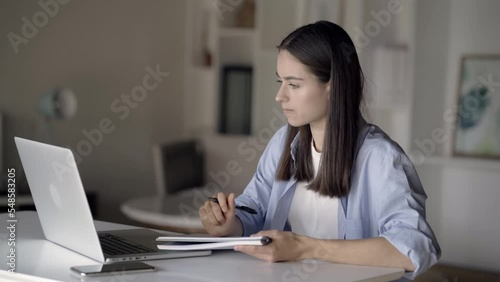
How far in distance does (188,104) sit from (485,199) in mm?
2289

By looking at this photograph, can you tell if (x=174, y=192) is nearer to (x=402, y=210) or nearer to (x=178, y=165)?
(x=178, y=165)

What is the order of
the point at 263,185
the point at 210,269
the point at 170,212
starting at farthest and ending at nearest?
1. the point at 170,212
2. the point at 263,185
3. the point at 210,269

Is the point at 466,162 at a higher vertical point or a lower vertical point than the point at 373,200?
lower

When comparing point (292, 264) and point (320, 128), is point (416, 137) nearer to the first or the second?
point (320, 128)

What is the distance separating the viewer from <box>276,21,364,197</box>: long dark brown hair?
224 cm

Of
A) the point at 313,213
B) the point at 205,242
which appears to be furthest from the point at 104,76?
the point at 205,242

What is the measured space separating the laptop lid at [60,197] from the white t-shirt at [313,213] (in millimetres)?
674

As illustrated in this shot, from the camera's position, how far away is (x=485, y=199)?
457 cm

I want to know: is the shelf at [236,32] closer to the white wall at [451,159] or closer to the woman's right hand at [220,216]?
the white wall at [451,159]

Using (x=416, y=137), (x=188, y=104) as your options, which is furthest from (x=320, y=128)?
(x=188, y=104)

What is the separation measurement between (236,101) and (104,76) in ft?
2.95

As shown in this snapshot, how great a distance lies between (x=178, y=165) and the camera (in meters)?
4.98

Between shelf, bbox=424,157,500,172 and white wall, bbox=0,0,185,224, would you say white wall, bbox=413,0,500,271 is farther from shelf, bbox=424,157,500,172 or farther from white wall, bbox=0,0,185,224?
white wall, bbox=0,0,185,224

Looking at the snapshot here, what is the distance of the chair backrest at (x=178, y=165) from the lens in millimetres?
4648
